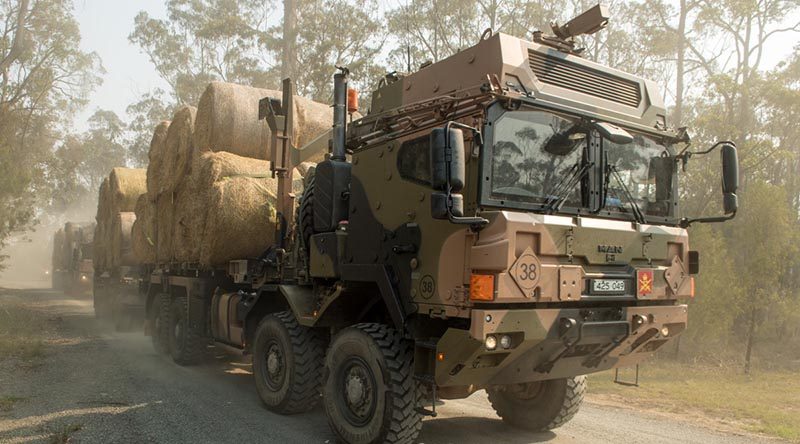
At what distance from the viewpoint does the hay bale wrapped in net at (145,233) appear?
1146cm

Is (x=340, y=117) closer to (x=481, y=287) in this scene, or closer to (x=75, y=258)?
(x=481, y=287)

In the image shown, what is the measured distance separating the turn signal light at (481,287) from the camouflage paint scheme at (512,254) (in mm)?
43

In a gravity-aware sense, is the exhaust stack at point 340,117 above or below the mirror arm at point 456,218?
above

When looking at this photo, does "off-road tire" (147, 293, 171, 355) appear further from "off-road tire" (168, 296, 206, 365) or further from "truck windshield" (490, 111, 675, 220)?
"truck windshield" (490, 111, 675, 220)

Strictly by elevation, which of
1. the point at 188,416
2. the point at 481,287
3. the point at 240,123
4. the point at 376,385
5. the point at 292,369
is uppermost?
the point at 240,123

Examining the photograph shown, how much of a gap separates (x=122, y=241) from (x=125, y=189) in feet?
5.24

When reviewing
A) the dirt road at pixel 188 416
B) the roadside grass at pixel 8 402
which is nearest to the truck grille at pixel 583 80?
the dirt road at pixel 188 416

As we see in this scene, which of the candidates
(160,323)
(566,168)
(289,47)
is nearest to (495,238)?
(566,168)

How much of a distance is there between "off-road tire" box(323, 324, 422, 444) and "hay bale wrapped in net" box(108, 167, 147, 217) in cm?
1265

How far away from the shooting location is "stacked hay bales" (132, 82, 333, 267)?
8391mm

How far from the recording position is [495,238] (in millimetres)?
4191

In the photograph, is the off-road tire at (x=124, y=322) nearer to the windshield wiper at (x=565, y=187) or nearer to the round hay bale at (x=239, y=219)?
the round hay bale at (x=239, y=219)

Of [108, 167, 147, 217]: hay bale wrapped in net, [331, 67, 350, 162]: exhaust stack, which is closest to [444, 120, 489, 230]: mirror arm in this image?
[331, 67, 350, 162]: exhaust stack

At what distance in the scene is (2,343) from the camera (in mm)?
10484
